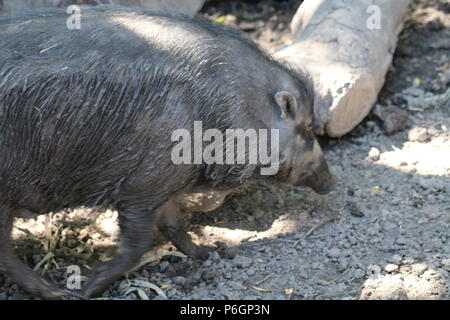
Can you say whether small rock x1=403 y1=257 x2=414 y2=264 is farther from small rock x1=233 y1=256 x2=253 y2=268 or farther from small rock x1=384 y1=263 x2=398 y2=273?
small rock x1=233 y1=256 x2=253 y2=268

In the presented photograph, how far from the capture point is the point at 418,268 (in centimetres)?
459

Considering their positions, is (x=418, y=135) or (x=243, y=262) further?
(x=418, y=135)

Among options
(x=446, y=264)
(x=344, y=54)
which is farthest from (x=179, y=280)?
(x=344, y=54)

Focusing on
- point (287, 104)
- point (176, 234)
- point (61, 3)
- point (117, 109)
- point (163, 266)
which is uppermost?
point (61, 3)

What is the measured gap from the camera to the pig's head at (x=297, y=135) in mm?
4730

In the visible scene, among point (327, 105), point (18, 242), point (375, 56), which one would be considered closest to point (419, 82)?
point (375, 56)

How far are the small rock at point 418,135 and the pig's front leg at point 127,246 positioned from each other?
2.48m

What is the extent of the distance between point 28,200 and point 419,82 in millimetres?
3733

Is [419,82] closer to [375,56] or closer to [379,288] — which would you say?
[375,56]

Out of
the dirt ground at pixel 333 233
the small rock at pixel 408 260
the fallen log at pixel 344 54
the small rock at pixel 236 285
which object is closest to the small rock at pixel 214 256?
the dirt ground at pixel 333 233

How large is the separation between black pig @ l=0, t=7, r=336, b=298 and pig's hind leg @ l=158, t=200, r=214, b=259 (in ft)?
1.15

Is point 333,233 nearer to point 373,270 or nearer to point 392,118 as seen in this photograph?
point 373,270

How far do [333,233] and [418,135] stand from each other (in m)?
1.39
